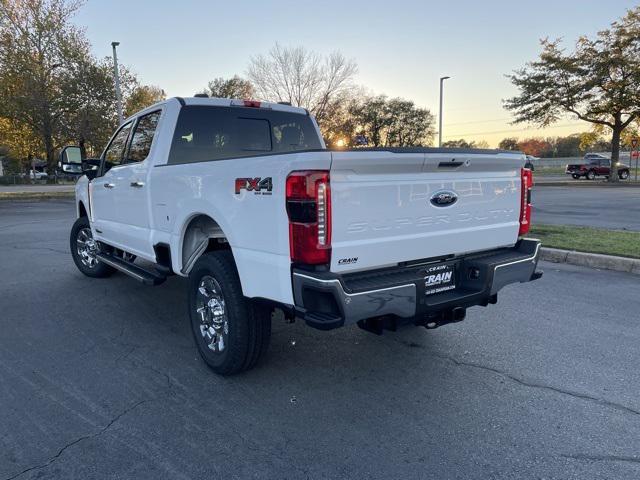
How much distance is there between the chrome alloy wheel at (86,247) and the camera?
661 centimetres

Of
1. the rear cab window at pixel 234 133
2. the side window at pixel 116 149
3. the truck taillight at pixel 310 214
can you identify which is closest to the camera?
the truck taillight at pixel 310 214

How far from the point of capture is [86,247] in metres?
6.81

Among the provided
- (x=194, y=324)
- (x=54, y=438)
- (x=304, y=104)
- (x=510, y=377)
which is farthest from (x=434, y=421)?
(x=304, y=104)

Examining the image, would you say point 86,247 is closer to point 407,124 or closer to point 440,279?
point 440,279

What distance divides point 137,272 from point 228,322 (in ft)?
5.90

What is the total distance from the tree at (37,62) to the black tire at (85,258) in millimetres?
26500

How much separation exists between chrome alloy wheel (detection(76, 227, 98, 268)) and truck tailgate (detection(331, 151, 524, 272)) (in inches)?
191

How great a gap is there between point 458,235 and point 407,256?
0.52 meters

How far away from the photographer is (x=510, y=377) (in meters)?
3.47

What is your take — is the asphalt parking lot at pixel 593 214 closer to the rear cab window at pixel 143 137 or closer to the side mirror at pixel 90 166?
the rear cab window at pixel 143 137

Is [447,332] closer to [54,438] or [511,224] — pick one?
[511,224]

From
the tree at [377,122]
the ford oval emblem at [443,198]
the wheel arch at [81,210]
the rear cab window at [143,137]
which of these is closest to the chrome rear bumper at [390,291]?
the ford oval emblem at [443,198]

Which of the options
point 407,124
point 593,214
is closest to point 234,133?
point 593,214

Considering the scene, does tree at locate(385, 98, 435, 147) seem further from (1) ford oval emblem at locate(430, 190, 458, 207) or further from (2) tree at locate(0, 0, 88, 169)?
(1) ford oval emblem at locate(430, 190, 458, 207)
